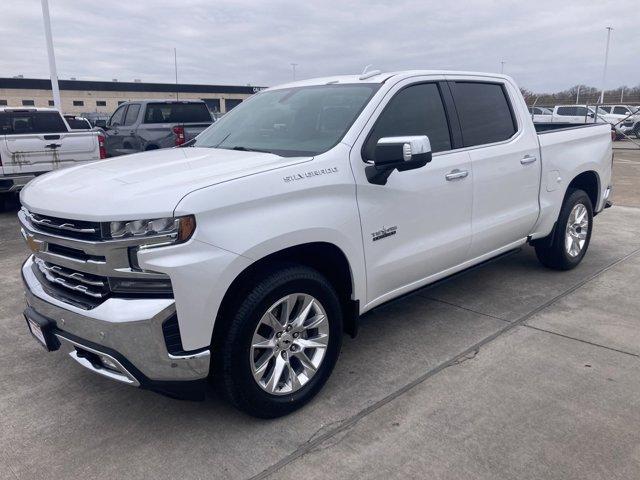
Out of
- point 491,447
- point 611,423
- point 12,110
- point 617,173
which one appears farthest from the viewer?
point 617,173

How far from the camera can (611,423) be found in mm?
2957

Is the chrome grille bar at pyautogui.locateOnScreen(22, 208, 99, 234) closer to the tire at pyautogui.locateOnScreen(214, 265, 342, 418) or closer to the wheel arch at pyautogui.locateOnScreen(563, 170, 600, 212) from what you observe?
the tire at pyautogui.locateOnScreen(214, 265, 342, 418)

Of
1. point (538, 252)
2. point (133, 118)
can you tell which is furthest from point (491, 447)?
point (133, 118)

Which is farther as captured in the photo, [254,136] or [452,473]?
[254,136]

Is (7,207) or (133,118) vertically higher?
(133,118)

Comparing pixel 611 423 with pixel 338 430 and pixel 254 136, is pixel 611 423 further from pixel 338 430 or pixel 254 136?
pixel 254 136

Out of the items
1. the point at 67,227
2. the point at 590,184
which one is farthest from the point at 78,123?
the point at 67,227

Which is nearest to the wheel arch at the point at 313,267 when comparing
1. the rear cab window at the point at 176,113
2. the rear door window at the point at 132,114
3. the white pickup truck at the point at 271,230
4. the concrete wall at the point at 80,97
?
the white pickup truck at the point at 271,230

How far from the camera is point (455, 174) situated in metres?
3.94

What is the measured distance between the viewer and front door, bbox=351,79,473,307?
11.1ft

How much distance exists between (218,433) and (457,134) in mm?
2711

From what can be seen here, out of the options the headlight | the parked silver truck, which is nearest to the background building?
the parked silver truck

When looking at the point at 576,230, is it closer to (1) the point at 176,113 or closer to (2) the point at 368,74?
(2) the point at 368,74

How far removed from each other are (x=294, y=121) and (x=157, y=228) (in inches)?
63.9
